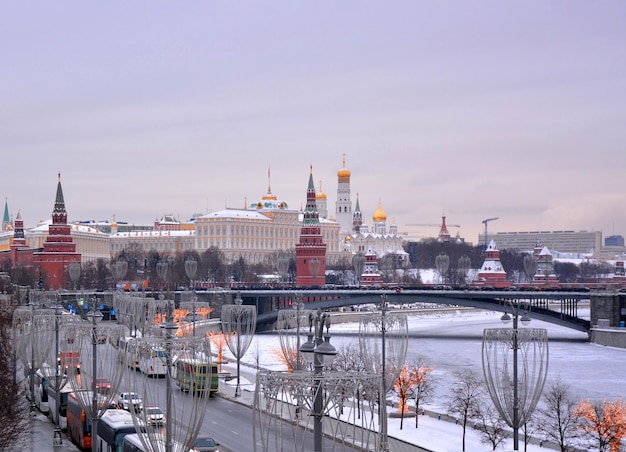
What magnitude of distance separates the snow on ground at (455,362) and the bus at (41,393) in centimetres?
952

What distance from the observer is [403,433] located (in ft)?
111

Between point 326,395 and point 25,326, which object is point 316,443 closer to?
point 326,395

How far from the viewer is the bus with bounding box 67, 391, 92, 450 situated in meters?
29.7

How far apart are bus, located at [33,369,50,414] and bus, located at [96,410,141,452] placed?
10048 millimetres

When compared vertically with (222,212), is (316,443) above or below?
below

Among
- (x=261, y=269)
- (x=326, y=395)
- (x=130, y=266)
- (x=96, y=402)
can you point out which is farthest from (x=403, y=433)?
(x=261, y=269)

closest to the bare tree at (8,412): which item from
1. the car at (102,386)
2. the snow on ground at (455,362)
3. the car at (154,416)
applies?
the car at (102,386)

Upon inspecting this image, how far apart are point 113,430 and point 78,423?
5374mm

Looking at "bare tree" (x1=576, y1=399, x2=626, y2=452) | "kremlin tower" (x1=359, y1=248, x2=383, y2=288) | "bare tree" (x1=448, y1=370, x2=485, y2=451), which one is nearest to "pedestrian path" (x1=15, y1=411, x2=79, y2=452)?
"bare tree" (x1=448, y1=370, x2=485, y2=451)

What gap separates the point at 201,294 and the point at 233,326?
3592 centimetres

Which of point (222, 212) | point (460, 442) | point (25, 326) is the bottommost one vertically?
point (460, 442)

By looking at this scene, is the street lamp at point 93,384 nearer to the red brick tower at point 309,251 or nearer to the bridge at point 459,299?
the bridge at point 459,299

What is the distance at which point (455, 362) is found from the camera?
57406mm

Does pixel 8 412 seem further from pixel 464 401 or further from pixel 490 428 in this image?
pixel 490 428
